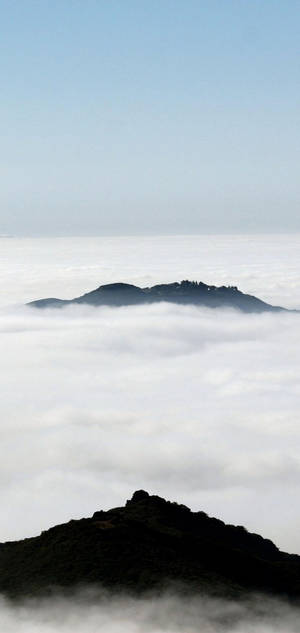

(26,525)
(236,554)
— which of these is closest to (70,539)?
(236,554)

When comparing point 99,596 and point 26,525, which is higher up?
point 99,596

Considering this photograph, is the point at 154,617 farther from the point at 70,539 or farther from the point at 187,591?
the point at 70,539

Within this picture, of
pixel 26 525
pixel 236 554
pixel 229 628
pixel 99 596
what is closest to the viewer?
pixel 229 628

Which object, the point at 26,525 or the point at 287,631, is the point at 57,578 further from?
the point at 26,525

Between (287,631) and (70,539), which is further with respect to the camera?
(70,539)

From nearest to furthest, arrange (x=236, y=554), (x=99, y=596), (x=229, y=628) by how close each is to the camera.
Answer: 1. (x=229, y=628)
2. (x=99, y=596)
3. (x=236, y=554)

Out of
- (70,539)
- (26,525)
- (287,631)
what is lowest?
(26,525)

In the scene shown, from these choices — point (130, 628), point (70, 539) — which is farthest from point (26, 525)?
point (130, 628)
